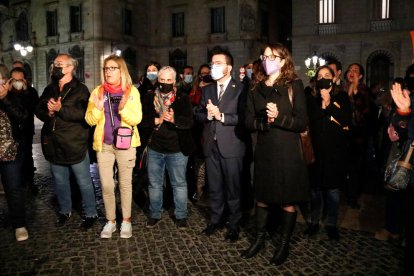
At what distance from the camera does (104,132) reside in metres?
4.75

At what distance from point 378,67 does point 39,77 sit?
28066mm

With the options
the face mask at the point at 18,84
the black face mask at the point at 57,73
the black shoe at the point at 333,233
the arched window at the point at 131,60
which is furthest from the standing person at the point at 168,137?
the arched window at the point at 131,60

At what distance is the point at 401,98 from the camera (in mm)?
3158

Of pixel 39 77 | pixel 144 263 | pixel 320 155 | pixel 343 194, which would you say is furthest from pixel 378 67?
pixel 39 77

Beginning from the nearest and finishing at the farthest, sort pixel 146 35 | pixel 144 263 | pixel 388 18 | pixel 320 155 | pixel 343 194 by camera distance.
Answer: pixel 144 263 < pixel 320 155 < pixel 343 194 < pixel 388 18 < pixel 146 35

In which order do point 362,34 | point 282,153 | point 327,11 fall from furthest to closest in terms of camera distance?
point 327,11 → point 362,34 → point 282,153

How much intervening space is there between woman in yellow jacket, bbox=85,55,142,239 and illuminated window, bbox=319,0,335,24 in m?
22.6

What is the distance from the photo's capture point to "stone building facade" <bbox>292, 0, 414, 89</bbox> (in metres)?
23.0

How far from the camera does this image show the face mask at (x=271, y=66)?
3930 millimetres

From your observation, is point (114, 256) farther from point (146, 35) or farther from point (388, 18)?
point (146, 35)

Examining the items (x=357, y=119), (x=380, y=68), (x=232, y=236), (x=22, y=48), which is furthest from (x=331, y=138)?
(x=22, y=48)

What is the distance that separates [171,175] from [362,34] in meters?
22.4

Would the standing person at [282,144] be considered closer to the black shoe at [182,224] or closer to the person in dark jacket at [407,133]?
the person in dark jacket at [407,133]

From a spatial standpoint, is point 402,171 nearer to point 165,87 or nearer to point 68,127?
point 165,87
